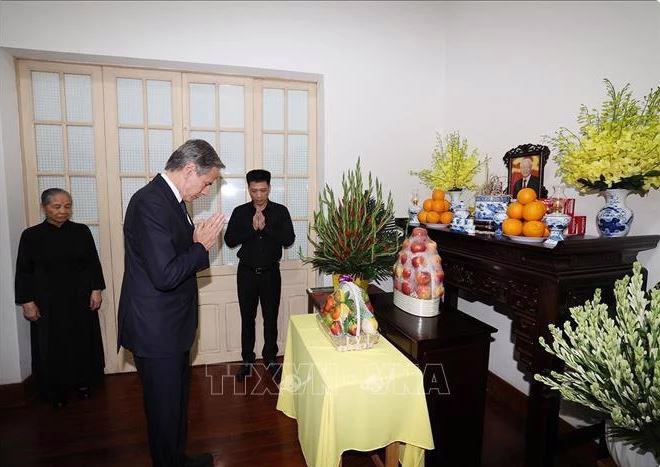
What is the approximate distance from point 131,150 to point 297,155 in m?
1.37

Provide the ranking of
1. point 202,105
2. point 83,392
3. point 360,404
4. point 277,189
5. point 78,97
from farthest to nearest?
point 277,189 < point 202,105 < point 78,97 < point 83,392 < point 360,404

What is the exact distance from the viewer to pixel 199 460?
6.80ft

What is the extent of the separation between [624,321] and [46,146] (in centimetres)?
367

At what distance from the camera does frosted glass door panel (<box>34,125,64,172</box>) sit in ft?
9.56

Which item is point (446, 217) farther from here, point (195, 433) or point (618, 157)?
point (195, 433)

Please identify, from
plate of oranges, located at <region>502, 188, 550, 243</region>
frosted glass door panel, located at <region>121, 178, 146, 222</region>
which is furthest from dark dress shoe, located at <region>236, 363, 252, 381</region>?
plate of oranges, located at <region>502, 188, 550, 243</region>

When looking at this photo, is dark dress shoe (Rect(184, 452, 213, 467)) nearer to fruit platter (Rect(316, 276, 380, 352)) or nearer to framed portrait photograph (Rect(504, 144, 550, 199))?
fruit platter (Rect(316, 276, 380, 352))

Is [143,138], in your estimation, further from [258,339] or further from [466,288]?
[466,288]

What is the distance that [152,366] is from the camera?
5.66 feet

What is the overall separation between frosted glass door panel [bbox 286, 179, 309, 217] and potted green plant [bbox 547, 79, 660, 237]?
7.03 feet

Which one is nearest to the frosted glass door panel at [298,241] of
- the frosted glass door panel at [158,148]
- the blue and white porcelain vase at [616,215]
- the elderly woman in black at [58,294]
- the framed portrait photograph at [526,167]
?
the frosted glass door panel at [158,148]

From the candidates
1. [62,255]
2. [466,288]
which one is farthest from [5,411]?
[466,288]

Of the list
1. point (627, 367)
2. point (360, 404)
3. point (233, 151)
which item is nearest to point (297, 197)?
point (233, 151)

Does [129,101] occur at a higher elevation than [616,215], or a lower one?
higher
